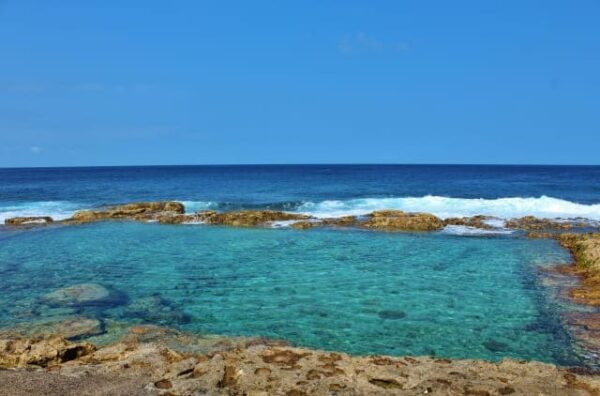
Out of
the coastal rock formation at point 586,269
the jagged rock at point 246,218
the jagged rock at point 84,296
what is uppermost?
the jagged rock at point 246,218

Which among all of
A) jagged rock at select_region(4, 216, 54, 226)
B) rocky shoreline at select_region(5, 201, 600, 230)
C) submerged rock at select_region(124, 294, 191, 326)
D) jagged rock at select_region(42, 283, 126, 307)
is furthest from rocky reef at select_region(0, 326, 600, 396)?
jagged rock at select_region(4, 216, 54, 226)

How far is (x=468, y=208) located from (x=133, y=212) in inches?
976

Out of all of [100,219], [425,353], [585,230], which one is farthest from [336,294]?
[100,219]

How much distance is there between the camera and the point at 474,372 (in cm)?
759

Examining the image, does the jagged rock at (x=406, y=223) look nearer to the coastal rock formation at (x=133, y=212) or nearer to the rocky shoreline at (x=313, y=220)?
the rocky shoreline at (x=313, y=220)

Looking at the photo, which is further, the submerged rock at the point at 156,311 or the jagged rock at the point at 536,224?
the jagged rock at the point at 536,224

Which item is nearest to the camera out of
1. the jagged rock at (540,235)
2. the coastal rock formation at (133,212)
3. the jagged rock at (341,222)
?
the jagged rock at (540,235)

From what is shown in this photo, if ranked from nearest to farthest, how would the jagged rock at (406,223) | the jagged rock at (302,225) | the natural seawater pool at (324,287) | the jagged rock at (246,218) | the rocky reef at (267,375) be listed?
the rocky reef at (267,375), the natural seawater pool at (324,287), the jagged rock at (406,223), the jagged rock at (302,225), the jagged rock at (246,218)

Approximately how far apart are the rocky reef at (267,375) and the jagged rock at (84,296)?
4.90m

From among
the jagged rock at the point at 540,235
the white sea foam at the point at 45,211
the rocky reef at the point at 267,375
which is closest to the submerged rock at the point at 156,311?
the rocky reef at the point at 267,375

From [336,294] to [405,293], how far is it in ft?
6.81

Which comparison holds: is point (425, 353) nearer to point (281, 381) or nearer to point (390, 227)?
point (281, 381)

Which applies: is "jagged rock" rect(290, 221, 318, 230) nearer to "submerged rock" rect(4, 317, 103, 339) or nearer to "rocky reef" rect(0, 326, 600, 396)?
"submerged rock" rect(4, 317, 103, 339)

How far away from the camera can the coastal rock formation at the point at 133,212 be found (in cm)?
3169
